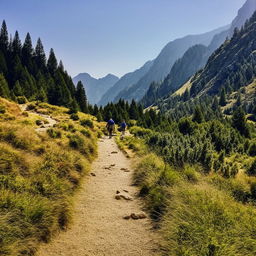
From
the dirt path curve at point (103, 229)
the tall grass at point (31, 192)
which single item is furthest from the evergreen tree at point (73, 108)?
the dirt path curve at point (103, 229)

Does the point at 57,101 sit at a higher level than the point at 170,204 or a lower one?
higher

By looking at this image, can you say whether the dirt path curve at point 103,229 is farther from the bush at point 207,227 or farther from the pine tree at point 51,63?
the pine tree at point 51,63

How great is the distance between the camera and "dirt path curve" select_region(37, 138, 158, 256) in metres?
4.88

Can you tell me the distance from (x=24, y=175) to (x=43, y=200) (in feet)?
6.27

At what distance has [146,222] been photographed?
627 cm

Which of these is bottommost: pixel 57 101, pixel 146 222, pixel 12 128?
pixel 146 222

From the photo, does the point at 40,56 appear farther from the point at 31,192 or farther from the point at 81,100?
the point at 31,192

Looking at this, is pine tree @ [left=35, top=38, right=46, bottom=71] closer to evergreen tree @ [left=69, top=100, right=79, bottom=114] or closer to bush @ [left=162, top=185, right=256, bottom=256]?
evergreen tree @ [left=69, top=100, right=79, bottom=114]

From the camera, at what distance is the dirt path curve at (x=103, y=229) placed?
16.0 feet

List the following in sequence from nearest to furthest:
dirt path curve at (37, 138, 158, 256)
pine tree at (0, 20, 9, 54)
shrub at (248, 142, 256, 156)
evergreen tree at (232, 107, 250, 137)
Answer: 1. dirt path curve at (37, 138, 158, 256)
2. shrub at (248, 142, 256, 156)
3. evergreen tree at (232, 107, 250, 137)
4. pine tree at (0, 20, 9, 54)

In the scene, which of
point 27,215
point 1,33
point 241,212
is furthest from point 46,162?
point 1,33

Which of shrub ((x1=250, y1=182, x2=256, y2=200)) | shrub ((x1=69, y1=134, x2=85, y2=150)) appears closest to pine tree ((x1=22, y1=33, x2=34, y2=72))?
shrub ((x1=69, y1=134, x2=85, y2=150))

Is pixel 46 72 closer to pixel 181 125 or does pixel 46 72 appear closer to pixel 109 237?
pixel 181 125

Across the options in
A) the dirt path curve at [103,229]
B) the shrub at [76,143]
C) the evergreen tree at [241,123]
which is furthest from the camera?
the evergreen tree at [241,123]
